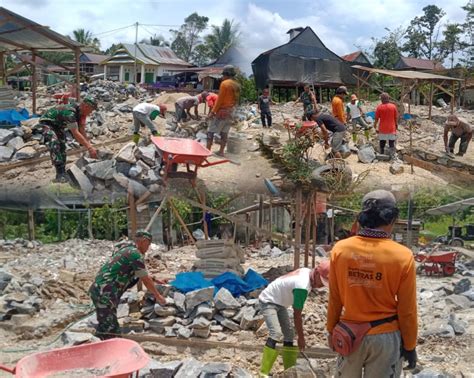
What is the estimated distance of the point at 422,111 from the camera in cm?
2262

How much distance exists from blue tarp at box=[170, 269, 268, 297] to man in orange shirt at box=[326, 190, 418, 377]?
169 inches

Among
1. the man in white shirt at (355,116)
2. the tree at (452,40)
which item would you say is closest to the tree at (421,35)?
the tree at (452,40)

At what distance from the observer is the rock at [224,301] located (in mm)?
6883

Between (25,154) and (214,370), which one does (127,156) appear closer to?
(25,154)

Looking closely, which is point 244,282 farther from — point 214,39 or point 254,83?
point 214,39

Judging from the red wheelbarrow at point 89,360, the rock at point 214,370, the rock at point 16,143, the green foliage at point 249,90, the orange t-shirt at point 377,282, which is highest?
the green foliage at point 249,90

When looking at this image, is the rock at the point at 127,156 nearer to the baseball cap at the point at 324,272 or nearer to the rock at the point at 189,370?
the rock at the point at 189,370

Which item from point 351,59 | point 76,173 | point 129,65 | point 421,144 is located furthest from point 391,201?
point 129,65

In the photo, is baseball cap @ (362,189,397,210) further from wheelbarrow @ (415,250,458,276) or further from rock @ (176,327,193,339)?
wheelbarrow @ (415,250,458,276)

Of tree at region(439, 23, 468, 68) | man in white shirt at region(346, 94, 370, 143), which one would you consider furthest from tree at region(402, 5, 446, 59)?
man in white shirt at region(346, 94, 370, 143)

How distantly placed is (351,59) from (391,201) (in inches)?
909

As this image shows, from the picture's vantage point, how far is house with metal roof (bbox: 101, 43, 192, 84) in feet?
125

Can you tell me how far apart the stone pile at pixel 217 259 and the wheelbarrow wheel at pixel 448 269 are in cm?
421

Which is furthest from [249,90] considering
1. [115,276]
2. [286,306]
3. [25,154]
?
[286,306]
